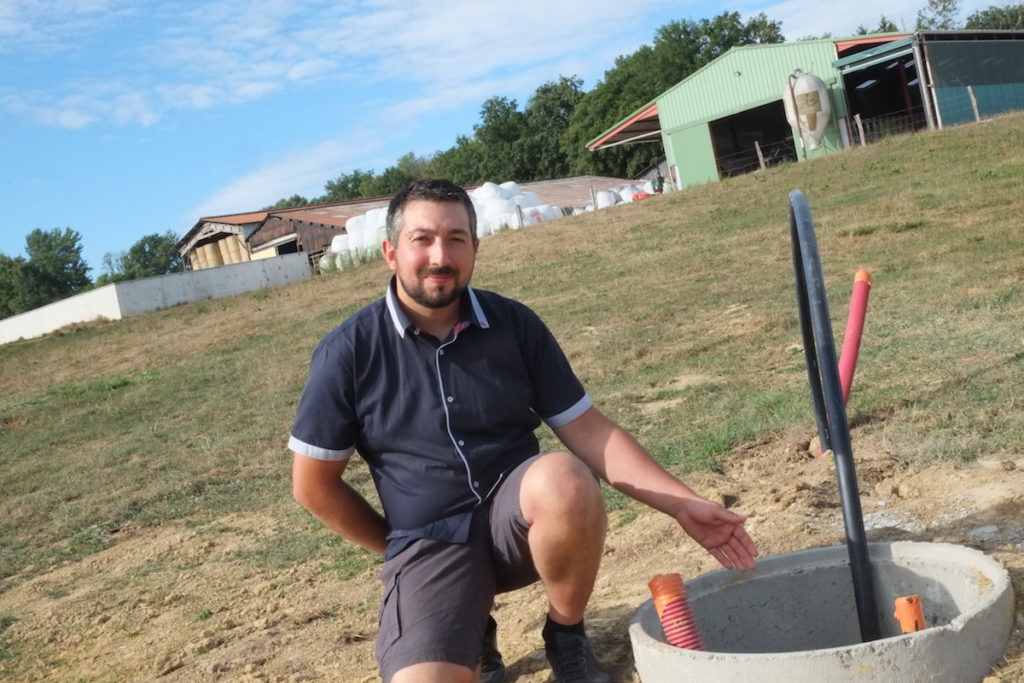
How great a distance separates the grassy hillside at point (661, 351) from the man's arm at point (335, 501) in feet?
7.23

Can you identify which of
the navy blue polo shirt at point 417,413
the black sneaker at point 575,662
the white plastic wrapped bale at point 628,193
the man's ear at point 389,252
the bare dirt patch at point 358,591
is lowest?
the bare dirt patch at point 358,591

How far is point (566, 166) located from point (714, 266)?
5618cm

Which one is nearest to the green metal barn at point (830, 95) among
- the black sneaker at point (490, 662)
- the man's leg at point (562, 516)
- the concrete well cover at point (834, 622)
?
the concrete well cover at point (834, 622)

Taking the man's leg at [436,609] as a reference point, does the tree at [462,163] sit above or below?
above

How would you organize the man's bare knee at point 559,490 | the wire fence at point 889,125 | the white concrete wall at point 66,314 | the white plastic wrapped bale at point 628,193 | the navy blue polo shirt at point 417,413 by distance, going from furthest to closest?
1. the white plastic wrapped bale at point 628,193
2. the wire fence at point 889,125
3. the white concrete wall at point 66,314
4. the navy blue polo shirt at point 417,413
5. the man's bare knee at point 559,490

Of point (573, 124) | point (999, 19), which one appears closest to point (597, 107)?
point (573, 124)

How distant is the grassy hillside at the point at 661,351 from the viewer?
5.86 meters

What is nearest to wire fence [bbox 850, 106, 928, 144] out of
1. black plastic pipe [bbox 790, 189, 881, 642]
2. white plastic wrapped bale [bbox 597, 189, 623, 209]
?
white plastic wrapped bale [bbox 597, 189, 623, 209]

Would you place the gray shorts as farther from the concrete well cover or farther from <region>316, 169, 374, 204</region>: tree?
<region>316, 169, 374, 204</region>: tree

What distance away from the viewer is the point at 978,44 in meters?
27.2

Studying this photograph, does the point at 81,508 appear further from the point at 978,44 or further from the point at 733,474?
the point at 978,44

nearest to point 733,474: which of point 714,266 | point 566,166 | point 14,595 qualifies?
point 14,595

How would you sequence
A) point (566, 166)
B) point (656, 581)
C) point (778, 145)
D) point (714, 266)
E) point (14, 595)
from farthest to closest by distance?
1. point (566, 166)
2. point (778, 145)
3. point (714, 266)
4. point (14, 595)
5. point (656, 581)

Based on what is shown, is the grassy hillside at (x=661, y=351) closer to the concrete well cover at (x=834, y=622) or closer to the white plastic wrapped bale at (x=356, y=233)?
the concrete well cover at (x=834, y=622)
